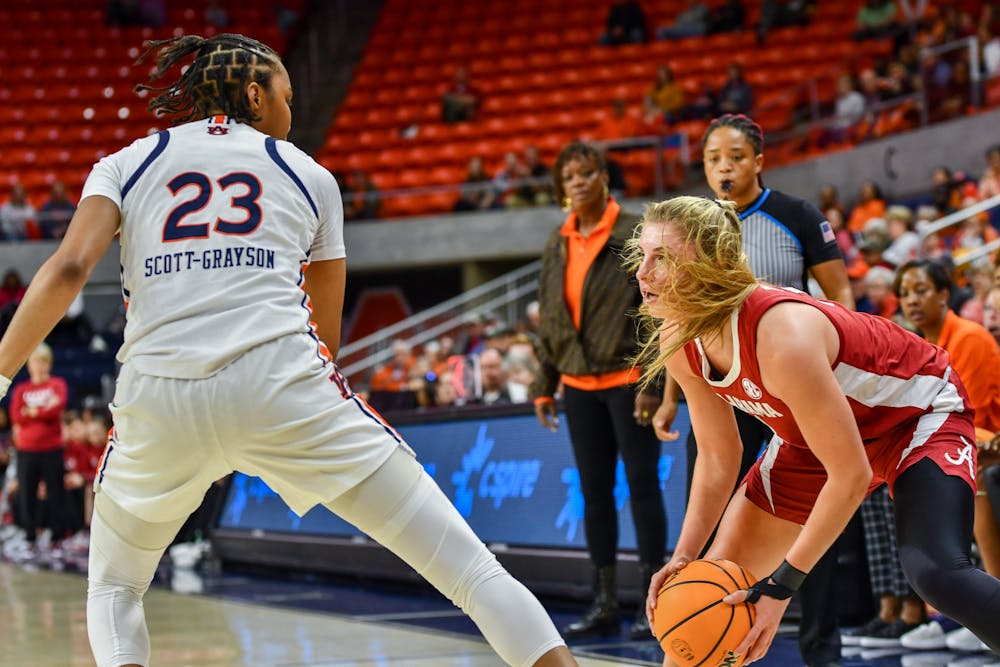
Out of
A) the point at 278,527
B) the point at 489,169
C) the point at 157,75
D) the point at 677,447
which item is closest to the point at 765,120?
the point at 489,169

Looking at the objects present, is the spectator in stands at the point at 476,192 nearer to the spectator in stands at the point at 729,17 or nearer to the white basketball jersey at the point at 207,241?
the spectator in stands at the point at 729,17

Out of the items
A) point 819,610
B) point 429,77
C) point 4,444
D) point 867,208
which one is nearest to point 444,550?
point 819,610

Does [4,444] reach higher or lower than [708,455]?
lower

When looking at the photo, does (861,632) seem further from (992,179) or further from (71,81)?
(71,81)

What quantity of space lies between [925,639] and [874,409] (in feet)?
6.98

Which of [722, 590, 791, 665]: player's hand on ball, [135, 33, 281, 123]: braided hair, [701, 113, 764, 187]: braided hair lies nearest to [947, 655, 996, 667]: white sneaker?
[701, 113, 764, 187]: braided hair

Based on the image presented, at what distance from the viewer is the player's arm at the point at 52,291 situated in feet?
9.33

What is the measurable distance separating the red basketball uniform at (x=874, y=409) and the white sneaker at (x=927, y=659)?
5.37ft

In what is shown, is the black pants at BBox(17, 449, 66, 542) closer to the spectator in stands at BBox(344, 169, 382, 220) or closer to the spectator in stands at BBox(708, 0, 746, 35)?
the spectator in stands at BBox(344, 169, 382, 220)

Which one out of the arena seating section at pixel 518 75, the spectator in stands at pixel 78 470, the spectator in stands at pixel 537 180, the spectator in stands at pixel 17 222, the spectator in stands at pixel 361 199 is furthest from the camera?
the spectator in stands at pixel 361 199

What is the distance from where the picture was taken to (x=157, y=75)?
10.9 feet

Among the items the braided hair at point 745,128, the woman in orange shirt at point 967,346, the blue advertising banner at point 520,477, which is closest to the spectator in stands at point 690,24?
the blue advertising banner at point 520,477

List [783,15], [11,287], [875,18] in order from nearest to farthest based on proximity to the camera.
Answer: [875,18] < [11,287] < [783,15]

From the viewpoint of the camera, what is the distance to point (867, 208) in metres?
12.5
